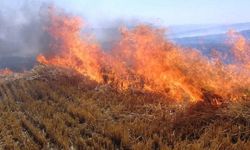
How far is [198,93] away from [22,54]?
210ft

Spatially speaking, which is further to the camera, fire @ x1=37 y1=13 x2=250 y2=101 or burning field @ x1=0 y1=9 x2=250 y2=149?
fire @ x1=37 y1=13 x2=250 y2=101

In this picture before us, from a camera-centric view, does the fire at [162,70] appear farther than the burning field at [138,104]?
Yes

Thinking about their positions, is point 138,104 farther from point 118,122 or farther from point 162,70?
point 162,70

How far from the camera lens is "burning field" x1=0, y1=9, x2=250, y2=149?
29.2 feet

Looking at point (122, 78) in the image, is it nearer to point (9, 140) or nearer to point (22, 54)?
point (9, 140)

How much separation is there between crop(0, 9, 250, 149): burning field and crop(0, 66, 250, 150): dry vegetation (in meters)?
0.02

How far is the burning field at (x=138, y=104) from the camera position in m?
8.91

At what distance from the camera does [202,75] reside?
13.1 m

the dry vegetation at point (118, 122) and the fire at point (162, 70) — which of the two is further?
the fire at point (162, 70)

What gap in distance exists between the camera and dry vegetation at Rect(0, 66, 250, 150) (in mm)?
8656

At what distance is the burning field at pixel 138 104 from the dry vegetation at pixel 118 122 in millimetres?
24

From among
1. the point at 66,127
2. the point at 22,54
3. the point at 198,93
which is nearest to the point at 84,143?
the point at 66,127

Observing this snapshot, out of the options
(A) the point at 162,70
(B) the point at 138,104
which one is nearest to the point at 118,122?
(B) the point at 138,104

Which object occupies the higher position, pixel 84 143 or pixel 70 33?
pixel 70 33
